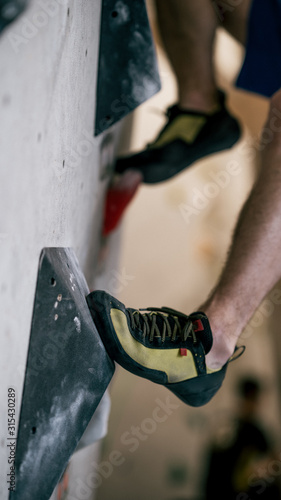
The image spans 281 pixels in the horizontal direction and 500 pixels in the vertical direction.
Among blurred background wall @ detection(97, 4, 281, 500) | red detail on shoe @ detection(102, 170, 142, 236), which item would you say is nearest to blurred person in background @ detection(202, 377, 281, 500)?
blurred background wall @ detection(97, 4, 281, 500)

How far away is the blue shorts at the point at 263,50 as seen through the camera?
116 centimetres

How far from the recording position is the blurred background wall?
2701 millimetres

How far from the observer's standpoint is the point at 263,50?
3.93ft

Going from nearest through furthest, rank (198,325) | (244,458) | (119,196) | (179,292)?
1. (198,325)
2. (119,196)
3. (244,458)
4. (179,292)

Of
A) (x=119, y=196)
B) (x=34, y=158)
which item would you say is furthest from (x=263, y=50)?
(x=34, y=158)

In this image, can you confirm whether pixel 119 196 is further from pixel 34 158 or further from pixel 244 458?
pixel 244 458

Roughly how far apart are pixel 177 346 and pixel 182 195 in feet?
7.00

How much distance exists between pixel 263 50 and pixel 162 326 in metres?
0.78

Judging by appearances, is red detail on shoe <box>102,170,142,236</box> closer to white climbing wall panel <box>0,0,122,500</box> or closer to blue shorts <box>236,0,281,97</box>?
blue shorts <box>236,0,281,97</box>

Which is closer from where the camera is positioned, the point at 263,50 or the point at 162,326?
the point at 162,326

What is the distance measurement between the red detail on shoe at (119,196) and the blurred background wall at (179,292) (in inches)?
47.5

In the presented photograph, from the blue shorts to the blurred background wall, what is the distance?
140 centimetres

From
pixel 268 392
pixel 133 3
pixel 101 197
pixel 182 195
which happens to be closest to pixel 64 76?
pixel 133 3

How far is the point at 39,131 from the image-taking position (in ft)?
1.68
